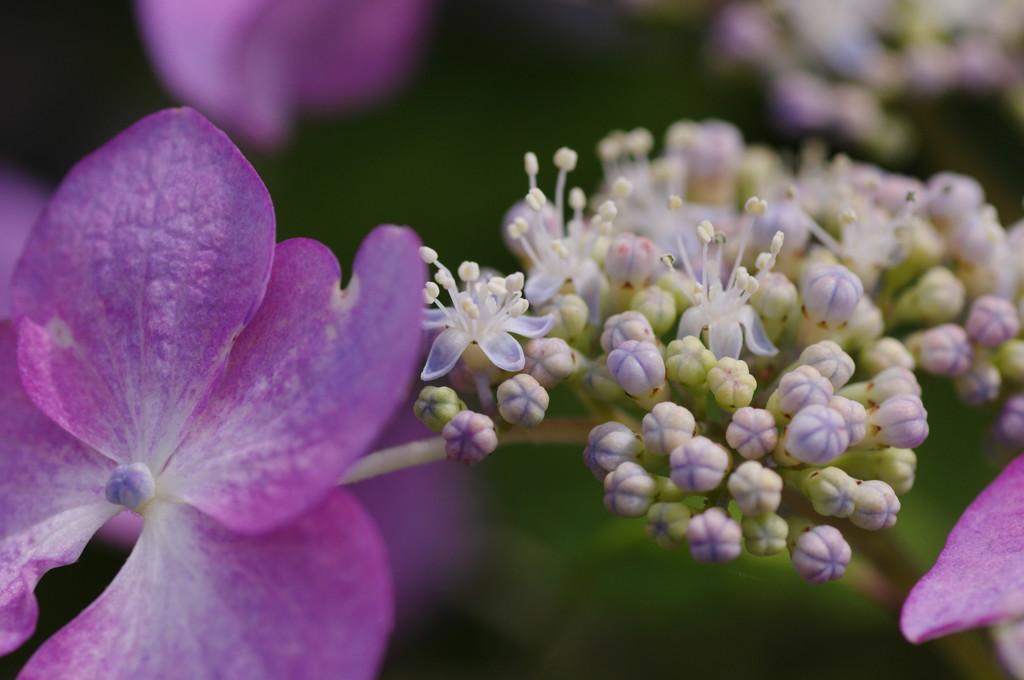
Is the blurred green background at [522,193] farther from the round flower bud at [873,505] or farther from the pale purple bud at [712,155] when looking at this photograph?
the pale purple bud at [712,155]

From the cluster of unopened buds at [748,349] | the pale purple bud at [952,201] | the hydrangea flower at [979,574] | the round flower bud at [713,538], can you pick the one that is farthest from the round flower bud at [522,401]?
the pale purple bud at [952,201]

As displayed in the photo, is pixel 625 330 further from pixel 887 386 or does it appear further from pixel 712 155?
pixel 712 155

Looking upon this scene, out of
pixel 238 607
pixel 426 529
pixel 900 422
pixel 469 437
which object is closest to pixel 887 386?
pixel 900 422

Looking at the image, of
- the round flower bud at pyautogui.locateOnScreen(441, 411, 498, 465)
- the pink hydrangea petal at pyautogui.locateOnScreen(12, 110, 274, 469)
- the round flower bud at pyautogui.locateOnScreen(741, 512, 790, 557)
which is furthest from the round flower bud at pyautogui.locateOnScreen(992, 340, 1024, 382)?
the pink hydrangea petal at pyautogui.locateOnScreen(12, 110, 274, 469)

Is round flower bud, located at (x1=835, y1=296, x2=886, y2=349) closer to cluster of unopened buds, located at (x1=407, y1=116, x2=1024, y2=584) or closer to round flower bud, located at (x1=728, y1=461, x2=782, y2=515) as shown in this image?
cluster of unopened buds, located at (x1=407, y1=116, x2=1024, y2=584)

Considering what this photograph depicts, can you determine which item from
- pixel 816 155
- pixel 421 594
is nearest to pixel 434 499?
pixel 421 594

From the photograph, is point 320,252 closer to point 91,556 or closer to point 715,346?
point 715,346

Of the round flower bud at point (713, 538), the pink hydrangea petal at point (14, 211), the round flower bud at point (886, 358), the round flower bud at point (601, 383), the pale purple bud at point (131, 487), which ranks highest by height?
the round flower bud at point (886, 358)
